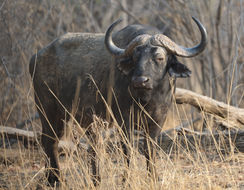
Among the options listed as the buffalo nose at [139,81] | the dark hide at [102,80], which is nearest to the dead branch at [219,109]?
the dark hide at [102,80]

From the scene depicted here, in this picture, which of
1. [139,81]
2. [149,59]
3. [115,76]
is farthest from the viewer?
[115,76]

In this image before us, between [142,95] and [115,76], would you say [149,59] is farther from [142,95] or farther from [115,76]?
[115,76]

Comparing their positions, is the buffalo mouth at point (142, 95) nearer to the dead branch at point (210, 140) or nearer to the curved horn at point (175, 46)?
the curved horn at point (175, 46)

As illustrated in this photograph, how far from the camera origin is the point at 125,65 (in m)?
4.67

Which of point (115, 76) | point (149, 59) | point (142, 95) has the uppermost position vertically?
point (149, 59)

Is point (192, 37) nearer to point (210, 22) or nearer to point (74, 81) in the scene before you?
point (210, 22)

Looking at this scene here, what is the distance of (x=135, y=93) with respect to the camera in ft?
15.2

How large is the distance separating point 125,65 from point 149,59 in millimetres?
331

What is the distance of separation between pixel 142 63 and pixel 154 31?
80cm

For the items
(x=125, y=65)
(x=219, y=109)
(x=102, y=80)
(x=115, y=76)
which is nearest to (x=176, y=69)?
(x=125, y=65)

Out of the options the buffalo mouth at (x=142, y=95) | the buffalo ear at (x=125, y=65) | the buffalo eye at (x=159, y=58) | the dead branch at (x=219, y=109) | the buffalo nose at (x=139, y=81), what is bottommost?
the dead branch at (x=219, y=109)

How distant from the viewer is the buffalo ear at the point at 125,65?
4.66m

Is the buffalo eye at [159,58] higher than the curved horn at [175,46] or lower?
lower

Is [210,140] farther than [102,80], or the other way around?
[210,140]
